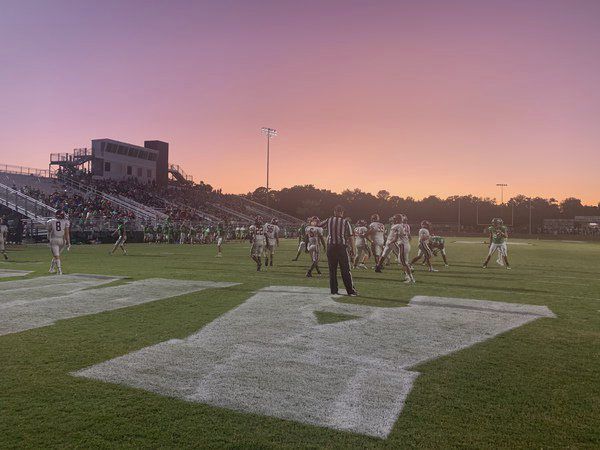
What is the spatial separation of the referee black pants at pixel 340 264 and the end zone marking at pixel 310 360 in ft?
5.62

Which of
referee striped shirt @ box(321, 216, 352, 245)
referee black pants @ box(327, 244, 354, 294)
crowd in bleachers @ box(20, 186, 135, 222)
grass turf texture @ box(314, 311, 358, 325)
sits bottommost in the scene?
grass turf texture @ box(314, 311, 358, 325)

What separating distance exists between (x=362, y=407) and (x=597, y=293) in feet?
34.8

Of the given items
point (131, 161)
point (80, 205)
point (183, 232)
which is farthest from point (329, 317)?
point (131, 161)

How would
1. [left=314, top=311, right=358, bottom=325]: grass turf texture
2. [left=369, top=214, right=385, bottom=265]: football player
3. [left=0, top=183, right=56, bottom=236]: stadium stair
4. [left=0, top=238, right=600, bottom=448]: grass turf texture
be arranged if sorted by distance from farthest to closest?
[left=0, top=183, right=56, bottom=236]: stadium stair < [left=369, top=214, right=385, bottom=265]: football player < [left=314, top=311, right=358, bottom=325]: grass turf texture < [left=0, top=238, right=600, bottom=448]: grass turf texture

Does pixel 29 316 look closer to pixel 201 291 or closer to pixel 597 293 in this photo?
pixel 201 291

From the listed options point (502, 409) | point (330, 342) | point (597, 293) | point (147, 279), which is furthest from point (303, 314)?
point (597, 293)

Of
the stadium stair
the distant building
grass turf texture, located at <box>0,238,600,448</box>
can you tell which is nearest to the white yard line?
grass turf texture, located at <box>0,238,600,448</box>

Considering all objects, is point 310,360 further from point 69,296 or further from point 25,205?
point 25,205

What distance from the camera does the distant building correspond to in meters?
58.6

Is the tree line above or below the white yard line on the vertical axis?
above

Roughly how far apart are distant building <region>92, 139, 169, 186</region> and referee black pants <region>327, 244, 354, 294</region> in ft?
179

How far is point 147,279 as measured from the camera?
1345cm

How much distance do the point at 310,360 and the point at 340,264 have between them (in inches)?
212

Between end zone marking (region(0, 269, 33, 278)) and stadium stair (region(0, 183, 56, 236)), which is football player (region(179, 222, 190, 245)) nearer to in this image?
stadium stair (region(0, 183, 56, 236))
